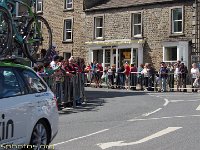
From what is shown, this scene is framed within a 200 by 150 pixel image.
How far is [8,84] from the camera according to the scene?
7605 mm

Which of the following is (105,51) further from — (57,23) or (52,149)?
(52,149)

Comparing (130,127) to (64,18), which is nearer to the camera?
(130,127)

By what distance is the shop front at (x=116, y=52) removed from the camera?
3847cm

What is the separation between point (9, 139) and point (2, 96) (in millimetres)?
660

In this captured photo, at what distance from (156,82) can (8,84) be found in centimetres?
2267

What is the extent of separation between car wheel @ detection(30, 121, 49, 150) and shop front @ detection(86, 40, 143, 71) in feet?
98.2

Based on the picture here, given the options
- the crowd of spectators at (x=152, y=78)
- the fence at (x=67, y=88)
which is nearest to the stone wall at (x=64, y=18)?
the crowd of spectators at (x=152, y=78)

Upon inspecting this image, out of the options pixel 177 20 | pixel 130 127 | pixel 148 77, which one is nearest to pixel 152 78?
pixel 148 77

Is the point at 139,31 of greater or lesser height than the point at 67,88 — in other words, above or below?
above

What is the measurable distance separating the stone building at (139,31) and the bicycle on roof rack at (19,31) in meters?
22.7

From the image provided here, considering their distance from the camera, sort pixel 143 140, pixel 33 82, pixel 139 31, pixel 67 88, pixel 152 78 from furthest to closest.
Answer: pixel 139 31
pixel 152 78
pixel 67 88
pixel 143 140
pixel 33 82

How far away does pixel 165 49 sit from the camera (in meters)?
37.0

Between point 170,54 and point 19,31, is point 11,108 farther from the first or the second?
point 170,54

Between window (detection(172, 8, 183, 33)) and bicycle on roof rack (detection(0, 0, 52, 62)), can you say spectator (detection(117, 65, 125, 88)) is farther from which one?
bicycle on roof rack (detection(0, 0, 52, 62))
